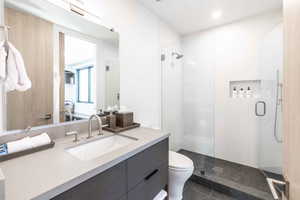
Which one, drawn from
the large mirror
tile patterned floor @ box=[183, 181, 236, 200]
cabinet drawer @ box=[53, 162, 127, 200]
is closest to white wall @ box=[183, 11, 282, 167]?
tile patterned floor @ box=[183, 181, 236, 200]

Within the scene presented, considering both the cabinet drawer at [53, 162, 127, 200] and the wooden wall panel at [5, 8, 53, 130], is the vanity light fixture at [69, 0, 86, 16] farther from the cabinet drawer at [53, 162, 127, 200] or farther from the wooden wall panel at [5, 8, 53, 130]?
the cabinet drawer at [53, 162, 127, 200]

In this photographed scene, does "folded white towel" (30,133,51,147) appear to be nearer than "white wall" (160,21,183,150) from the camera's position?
Yes

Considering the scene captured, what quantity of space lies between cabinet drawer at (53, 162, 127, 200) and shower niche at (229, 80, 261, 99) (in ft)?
7.49

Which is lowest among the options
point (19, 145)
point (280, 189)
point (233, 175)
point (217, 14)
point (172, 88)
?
point (233, 175)

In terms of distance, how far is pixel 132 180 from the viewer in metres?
0.94

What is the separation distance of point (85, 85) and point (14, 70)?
557 mm

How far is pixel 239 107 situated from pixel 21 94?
9.05 feet

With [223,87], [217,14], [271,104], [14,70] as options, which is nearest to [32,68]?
[14,70]

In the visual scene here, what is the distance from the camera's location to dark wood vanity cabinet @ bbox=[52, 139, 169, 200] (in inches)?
27.4

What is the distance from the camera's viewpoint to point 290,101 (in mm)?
542

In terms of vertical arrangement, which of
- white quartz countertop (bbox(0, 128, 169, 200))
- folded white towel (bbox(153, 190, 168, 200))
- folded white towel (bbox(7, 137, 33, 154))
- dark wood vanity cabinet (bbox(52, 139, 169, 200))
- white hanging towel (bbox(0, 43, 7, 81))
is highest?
white hanging towel (bbox(0, 43, 7, 81))

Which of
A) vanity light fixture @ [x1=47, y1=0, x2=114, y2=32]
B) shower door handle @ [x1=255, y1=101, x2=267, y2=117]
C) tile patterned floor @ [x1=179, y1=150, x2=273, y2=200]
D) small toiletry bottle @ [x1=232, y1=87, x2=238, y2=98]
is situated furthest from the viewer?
small toiletry bottle @ [x1=232, y1=87, x2=238, y2=98]

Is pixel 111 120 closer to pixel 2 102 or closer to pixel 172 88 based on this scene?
pixel 2 102

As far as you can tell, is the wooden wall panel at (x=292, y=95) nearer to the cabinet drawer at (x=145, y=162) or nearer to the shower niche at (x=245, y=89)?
the cabinet drawer at (x=145, y=162)
